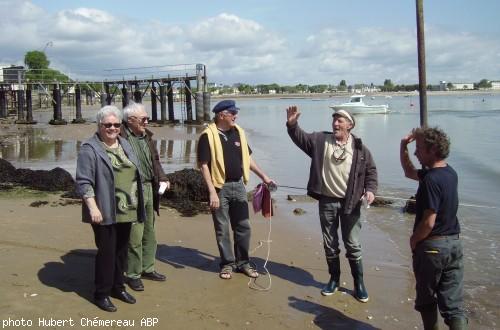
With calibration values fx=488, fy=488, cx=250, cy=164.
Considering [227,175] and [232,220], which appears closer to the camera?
[227,175]

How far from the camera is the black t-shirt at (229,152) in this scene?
195 inches

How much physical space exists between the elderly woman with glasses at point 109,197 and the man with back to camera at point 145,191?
0.22m

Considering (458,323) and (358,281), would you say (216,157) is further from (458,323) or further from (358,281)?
(458,323)

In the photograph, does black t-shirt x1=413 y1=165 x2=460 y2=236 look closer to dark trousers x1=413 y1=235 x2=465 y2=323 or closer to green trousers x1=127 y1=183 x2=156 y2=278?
dark trousers x1=413 y1=235 x2=465 y2=323

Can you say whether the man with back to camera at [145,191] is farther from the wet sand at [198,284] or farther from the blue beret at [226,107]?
the blue beret at [226,107]

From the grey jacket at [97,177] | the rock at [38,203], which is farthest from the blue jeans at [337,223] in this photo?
the rock at [38,203]

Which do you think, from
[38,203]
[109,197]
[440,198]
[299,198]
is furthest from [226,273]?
[299,198]

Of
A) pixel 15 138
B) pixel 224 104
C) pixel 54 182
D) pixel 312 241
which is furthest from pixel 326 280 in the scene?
pixel 15 138

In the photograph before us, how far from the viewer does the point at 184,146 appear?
22734mm

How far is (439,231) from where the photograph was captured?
349 cm

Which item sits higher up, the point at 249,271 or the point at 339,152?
the point at 339,152

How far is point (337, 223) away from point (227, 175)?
121 centimetres

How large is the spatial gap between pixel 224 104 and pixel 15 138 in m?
23.8

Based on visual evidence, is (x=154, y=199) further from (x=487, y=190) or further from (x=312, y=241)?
(x=487, y=190)
